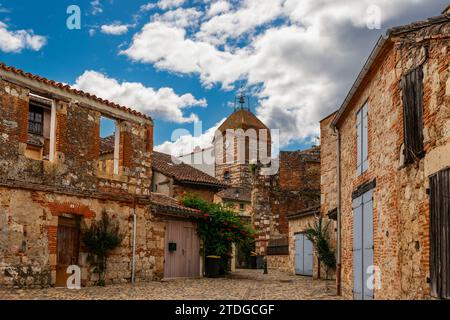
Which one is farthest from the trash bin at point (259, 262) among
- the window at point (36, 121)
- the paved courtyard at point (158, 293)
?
the window at point (36, 121)

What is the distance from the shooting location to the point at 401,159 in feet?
28.2

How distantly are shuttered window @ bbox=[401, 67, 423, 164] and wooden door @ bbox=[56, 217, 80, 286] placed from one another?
10355 mm

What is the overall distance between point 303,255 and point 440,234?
683 inches

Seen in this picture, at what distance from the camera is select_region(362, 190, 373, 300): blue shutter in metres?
10.6

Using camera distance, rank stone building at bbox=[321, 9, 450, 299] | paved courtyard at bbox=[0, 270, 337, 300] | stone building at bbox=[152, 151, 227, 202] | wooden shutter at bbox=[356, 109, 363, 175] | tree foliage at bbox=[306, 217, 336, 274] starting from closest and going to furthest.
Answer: stone building at bbox=[321, 9, 450, 299]
wooden shutter at bbox=[356, 109, 363, 175]
paved courtyard at bbox=[0, 270, 337, 300]
tree foliage at bbox=[306, 217, 336, 274]
stone building at bbox=[152, 151, 227, 202]

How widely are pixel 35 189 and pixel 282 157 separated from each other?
2238 centimetres

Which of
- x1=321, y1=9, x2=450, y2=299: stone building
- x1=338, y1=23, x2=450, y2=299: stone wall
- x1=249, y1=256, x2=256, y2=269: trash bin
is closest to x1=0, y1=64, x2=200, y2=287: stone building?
x1=321, y1=9, x2=450, y2=299: stone building

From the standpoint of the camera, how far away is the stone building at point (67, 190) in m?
13.3

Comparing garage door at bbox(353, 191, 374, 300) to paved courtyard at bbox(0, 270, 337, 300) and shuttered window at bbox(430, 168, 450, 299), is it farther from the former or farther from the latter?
shuttered window at bbox(430, 168, 450, 299)

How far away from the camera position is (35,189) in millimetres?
13852

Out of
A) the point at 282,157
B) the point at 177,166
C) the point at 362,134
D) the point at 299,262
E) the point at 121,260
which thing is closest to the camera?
the point at 362,134

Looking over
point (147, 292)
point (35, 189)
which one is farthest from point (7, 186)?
point (147, 292)

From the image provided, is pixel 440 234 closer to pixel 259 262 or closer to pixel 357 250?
pixel 357 250

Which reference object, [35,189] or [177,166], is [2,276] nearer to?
[35,189]
